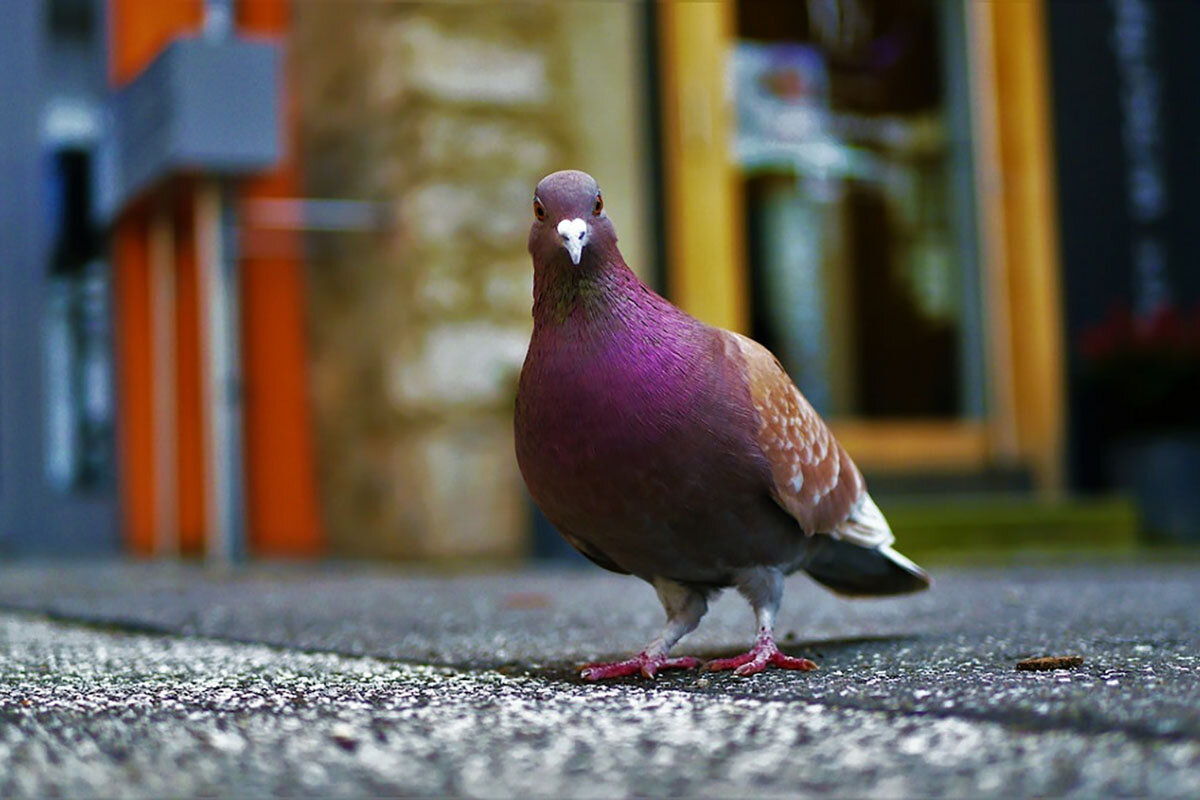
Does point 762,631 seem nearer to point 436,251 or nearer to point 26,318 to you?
point 436,251

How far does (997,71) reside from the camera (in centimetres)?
659

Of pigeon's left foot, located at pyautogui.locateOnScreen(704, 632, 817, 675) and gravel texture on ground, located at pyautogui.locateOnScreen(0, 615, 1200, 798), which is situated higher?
gravel texture on ground, located at pyautogui.locateOnScreen(0, 615, 1200, 798)

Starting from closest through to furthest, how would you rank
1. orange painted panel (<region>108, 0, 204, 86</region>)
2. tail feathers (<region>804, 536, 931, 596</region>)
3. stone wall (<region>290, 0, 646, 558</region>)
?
tail feathers (<region>804, 536, 931, 596</region>), stone wall (<region>290, 0, 646, 558</region>), orange painted panel (<region>108, 0, 204, 86</region>)

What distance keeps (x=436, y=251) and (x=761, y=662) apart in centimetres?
352

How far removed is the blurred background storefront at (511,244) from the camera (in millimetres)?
5242

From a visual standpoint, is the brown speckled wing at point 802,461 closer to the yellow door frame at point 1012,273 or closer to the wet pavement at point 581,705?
the wet pavement at point 581,705

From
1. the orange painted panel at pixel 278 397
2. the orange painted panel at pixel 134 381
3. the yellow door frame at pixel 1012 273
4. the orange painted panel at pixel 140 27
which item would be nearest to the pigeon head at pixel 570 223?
the orange painted panel at pixel 278 397

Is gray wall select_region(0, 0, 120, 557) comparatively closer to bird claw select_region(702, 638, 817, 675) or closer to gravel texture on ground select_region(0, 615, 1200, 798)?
gravel texture on ground select_region(0, 615, 1200, 798)

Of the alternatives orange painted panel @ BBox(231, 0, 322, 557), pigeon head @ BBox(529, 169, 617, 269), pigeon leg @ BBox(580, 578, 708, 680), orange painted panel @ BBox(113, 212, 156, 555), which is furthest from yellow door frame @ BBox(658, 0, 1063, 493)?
pigeon head @ BBox(529, 169, 617, 269)

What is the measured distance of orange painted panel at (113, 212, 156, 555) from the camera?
5.82 meters

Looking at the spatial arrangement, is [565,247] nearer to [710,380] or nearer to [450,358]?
[710,380]

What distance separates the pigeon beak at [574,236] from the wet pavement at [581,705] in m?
0.51

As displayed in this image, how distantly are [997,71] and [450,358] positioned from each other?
291 centimetres

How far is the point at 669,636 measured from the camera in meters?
1.98
